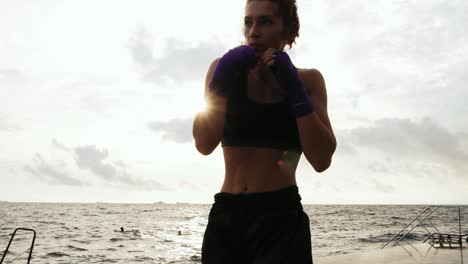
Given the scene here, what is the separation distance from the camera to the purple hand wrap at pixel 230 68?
75.4 inches

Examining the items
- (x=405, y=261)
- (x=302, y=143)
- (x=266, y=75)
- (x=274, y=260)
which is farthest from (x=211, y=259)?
(x=405, y=261)

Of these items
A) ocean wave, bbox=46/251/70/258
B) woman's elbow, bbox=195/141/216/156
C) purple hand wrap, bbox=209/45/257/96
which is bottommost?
ocean wave, bbox=46/251/70/258

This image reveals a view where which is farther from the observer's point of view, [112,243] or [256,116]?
[112,243]

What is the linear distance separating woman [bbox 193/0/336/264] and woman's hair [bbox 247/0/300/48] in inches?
4.0

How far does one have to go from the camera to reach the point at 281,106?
2016 mm

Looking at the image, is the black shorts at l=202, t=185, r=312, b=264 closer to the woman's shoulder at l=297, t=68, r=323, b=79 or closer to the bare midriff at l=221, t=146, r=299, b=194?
the bare midriff at l=221, t=146, r=299, b=194

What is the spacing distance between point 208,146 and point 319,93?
582mm

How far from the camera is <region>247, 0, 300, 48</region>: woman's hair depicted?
2.19 m

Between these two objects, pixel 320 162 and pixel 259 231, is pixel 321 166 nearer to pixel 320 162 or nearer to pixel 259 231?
pixel 320 162

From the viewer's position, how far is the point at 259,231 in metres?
1.91

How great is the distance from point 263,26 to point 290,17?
0.19 m

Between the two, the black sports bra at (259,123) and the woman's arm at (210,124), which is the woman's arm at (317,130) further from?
the woman's arm at (210,124)

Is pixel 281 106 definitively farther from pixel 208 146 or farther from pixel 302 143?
pixel 208 146

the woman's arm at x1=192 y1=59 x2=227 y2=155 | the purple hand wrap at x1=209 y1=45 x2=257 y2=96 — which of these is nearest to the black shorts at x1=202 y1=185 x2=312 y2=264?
the woman's arm at x1=192 y1=59 x2=227 y2=155
